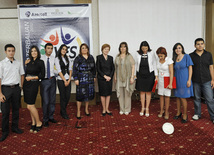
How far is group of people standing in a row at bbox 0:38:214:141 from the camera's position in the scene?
3.07 metres

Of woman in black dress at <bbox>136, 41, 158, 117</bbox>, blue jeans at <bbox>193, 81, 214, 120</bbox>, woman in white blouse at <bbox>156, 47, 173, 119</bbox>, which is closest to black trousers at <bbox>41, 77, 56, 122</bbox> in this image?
woman in black dress at <bbox>136, 41, 158, 117</bbox>

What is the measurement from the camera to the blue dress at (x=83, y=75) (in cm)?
383

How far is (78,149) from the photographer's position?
262 centimetres

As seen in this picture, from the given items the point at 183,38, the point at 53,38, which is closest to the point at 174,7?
the point at 183,38

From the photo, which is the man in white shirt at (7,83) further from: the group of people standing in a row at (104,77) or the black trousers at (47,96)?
the black trousers at (47,96)

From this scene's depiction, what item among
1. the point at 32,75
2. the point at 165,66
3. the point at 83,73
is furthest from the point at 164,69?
the point at 32,75

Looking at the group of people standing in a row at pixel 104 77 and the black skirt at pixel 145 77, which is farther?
the black skirt at pixel 145 77

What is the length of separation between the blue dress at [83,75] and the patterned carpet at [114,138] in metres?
0.53

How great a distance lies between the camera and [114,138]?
9.63 ft

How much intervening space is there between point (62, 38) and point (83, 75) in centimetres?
159

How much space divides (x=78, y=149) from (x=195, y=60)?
8.53 ft

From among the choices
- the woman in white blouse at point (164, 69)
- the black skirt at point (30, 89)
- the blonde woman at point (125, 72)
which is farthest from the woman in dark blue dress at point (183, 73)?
the black skirt at point (30, 89)

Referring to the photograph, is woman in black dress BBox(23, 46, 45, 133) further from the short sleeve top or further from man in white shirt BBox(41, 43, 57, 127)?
the short sleeve top

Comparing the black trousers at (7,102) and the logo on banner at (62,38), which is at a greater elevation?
the logo on banner at (62,38)
